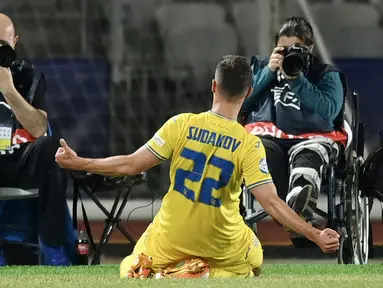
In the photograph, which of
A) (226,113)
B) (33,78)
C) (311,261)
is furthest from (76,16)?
(226,113)

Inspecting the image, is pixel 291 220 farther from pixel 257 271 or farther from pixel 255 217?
pixel 255 217

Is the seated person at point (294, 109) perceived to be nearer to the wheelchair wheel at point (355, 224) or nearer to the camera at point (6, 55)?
the wheelchair wheel at point (355, 224)

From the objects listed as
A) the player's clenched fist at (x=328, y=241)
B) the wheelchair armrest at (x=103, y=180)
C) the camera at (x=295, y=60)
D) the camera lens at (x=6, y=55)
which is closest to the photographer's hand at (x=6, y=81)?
the camera lens at (x=6, y=55)

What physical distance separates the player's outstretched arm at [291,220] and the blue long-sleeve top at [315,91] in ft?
5.45

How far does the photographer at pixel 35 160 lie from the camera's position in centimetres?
702

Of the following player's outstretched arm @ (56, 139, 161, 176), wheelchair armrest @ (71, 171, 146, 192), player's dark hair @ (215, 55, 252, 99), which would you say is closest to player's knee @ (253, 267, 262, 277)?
player's outstretched arm @ (56, 139, 161, 176)

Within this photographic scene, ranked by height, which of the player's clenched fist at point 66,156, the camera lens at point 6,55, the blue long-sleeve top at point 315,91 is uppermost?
the camera lens at point 6,55

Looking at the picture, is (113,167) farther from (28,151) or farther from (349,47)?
(349,47)

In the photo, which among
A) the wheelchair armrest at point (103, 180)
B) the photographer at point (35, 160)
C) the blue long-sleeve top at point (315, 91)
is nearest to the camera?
the photographer at point (35, 160)

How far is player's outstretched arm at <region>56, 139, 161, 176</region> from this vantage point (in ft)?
17.5

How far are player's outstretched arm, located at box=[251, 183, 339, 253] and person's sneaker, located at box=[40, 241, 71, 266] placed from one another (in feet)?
5.91

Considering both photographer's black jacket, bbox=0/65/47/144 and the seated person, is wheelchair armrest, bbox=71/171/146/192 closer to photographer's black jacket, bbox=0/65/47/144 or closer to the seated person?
photographer's black jacket, bbox=0/65/47/144

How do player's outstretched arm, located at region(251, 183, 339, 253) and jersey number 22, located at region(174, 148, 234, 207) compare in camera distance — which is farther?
jersey number 22, located at region(174, 148, 234, 207)

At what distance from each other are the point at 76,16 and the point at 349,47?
265 centimetres
